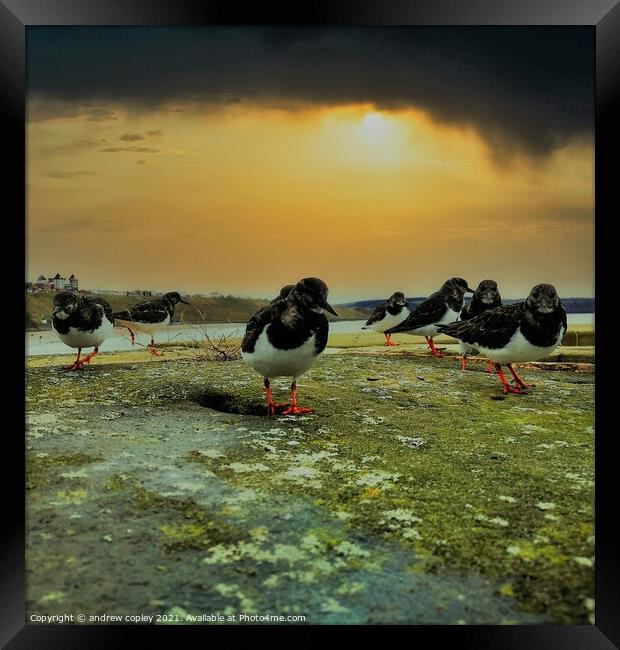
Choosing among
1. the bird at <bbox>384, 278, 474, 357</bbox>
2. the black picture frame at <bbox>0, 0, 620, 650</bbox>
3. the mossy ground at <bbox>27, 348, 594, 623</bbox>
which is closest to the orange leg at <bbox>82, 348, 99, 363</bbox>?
the mossy ground at <bbox>27, 348, 594, 623</bbox>

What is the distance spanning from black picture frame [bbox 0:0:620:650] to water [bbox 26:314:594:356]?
0.36 metres

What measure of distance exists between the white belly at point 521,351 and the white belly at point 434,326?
33cm

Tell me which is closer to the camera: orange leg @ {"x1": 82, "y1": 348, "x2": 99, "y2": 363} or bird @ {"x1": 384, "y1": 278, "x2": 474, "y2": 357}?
bird @ {"x1": 384, "y1": 278, "x2": 474, "y2": 357}

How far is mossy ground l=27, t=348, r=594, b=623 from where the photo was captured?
2234mm

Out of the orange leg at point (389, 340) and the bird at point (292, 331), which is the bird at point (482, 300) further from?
the bird at point (292, 331)

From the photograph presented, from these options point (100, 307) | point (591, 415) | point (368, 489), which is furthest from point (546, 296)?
point (100, 307)

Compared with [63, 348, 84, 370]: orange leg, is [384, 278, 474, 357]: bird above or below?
above

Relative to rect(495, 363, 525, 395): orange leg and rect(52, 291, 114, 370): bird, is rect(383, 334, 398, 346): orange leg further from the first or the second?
rect(52, 291, 114, 370): bird

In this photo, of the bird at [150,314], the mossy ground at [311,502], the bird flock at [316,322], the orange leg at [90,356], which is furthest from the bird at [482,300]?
the orange leg at [90,356]

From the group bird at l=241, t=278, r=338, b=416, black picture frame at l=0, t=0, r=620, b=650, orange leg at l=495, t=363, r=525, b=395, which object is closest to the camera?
black picture frame at l=0, t=0, r=620, b=650

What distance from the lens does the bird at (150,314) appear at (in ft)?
10.8

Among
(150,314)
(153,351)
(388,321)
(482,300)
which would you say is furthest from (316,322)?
(153,351)

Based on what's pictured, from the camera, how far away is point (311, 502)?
99.6 inches
